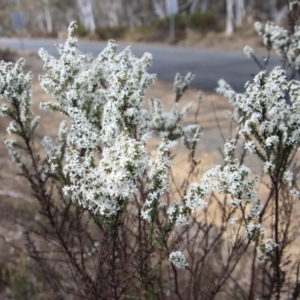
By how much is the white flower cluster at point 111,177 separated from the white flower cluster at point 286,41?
202cm

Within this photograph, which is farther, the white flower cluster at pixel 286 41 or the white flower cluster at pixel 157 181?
the white flower cluster at pixel 286 41

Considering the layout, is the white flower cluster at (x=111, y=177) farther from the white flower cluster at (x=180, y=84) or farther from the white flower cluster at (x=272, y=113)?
the white flower cluster at (x=180, y=84)

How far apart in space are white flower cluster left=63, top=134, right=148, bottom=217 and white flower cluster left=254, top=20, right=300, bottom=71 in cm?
202

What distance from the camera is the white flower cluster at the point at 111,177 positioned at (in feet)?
5.17

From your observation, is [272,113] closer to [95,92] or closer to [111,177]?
[111,177]

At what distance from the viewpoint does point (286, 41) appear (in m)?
3.20

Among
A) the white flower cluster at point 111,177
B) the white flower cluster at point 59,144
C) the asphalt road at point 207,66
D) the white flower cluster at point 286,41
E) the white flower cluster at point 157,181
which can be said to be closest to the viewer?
the white flower cluster at point 111,177

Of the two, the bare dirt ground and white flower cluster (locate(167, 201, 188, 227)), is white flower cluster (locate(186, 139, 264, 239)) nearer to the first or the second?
white flower cluster (locate(167, 201, 188, 227))

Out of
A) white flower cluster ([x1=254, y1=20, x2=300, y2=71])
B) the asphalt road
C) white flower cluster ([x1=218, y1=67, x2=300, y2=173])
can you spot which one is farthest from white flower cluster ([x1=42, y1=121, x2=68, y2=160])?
the asphalt road

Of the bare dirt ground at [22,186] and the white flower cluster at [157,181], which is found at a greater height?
the white flower cluster at [157,181]

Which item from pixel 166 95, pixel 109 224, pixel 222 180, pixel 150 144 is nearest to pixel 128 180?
pixel 109 224

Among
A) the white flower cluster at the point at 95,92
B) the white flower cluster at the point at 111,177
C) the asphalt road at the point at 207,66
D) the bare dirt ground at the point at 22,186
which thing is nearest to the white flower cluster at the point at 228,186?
the white flower cluster at the point at 111,177

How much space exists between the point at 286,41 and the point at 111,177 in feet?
7.56

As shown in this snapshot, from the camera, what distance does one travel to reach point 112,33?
2658 centimetres
